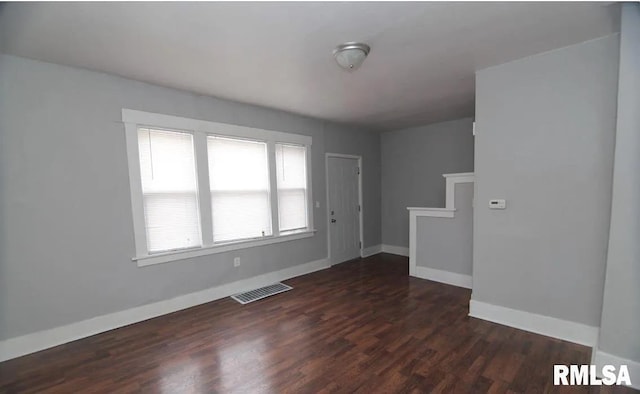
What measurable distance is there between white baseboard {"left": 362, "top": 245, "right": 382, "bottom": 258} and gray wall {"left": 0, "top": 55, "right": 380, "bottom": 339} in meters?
3.37

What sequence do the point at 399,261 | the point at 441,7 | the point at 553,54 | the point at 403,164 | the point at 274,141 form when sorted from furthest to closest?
the point at 403,164, the point at 399,261, the point at 274,141, the point at 553,54, the point at 441,7

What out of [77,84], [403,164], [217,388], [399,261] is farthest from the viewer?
[403,164]

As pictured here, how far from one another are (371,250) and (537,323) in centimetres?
333

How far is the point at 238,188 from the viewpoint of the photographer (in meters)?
3.76

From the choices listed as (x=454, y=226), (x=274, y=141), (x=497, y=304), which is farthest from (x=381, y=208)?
(x=497, y=304)

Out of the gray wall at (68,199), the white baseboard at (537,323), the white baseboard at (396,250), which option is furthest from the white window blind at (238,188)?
the white baseboard at (396,250)

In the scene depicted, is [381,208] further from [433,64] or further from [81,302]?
[81,302]

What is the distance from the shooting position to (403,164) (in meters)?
5.66

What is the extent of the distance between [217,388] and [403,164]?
16.0ft

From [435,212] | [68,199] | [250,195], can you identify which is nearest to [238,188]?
[250,195]

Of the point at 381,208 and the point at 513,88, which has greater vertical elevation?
the point at 513,88

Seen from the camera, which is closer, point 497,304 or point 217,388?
point 217,388

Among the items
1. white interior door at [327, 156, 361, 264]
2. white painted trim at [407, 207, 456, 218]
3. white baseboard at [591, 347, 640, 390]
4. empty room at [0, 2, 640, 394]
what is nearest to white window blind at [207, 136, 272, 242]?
empty room at [0, 2, 640, 394]

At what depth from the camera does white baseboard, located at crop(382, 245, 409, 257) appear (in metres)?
5.67
